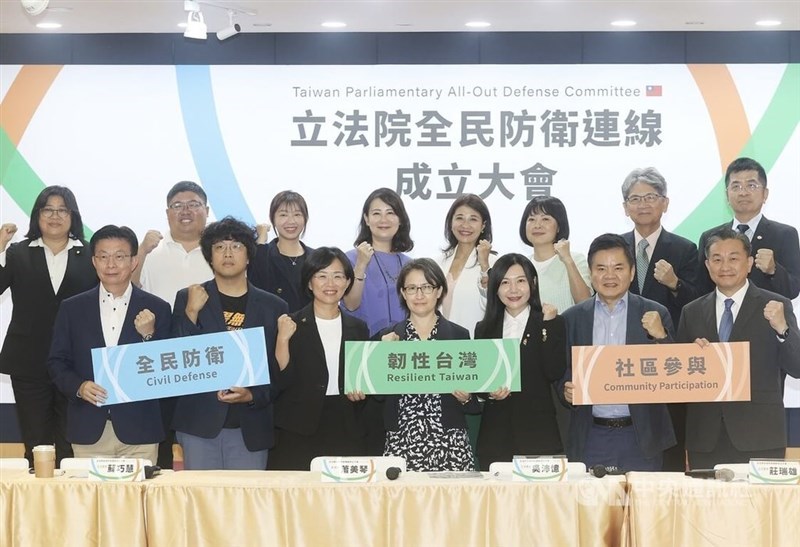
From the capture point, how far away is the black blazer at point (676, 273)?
5434mm

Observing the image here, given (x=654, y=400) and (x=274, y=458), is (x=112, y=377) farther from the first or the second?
(x=654, y=400)

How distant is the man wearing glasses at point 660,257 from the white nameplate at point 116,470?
265 centimetres

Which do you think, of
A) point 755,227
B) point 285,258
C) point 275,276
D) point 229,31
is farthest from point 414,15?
point 755,227

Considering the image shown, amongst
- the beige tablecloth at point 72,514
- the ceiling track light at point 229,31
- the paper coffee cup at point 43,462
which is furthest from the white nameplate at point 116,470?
the ceiling track light at point 229,31

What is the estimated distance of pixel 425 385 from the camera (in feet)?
14.6

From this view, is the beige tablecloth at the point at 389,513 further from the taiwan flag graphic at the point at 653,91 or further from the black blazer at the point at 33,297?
the taiwan flag graphic at the point at 653,91

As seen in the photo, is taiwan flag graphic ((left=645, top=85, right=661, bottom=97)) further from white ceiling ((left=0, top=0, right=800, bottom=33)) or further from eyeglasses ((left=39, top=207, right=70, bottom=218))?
eyeglasses ((left=39, top=207, right=70, bottom=218))

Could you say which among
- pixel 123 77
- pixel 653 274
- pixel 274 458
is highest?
pixel 123 77

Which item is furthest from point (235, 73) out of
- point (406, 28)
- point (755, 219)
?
point (755, 219)

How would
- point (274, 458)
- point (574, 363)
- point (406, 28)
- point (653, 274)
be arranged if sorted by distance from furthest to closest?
point (406, 28) → point (653, 274) → point (274, 458) → point (574, 363)

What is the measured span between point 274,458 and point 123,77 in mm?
2971

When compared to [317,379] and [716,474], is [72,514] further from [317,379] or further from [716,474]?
[716,474]

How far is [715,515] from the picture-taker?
360cm

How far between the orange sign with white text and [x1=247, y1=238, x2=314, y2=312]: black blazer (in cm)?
172
